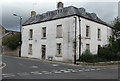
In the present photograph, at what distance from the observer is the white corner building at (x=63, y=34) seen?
2614 cm

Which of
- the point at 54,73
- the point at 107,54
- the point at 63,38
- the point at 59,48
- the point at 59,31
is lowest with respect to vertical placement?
the point at 54,73

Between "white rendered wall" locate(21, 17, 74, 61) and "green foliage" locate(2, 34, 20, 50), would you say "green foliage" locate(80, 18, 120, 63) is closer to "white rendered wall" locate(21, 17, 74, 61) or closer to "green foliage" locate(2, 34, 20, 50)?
"white rendered wall" locate(21, 17, 74, 61)

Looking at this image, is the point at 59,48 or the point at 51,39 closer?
the point at 59,48

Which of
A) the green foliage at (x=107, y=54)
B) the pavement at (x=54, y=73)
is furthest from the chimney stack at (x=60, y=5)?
the pavement at (x=54, y=73)

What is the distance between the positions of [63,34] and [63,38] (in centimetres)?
59

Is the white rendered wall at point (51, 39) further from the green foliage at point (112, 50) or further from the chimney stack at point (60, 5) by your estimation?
the green foliage at point (112, 50)

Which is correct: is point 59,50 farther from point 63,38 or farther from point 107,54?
point 107,54

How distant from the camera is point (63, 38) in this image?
27.1 meters

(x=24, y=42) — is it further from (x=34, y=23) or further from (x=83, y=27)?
(x=83, y=27)

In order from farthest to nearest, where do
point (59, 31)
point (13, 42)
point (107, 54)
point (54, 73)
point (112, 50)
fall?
point (13, 42) → point (59, 31) → point (112, 50) → point (107, 54) → point (54, 73)

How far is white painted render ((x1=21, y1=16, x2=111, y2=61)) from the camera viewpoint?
86.3 ft

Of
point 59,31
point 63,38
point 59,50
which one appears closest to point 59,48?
point 59,50

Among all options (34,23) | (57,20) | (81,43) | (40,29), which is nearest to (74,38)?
(81,43)

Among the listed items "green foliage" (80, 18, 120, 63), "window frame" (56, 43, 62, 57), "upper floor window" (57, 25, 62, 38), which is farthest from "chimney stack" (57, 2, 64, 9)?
"green foliage" (80, 18, 120, 63)
